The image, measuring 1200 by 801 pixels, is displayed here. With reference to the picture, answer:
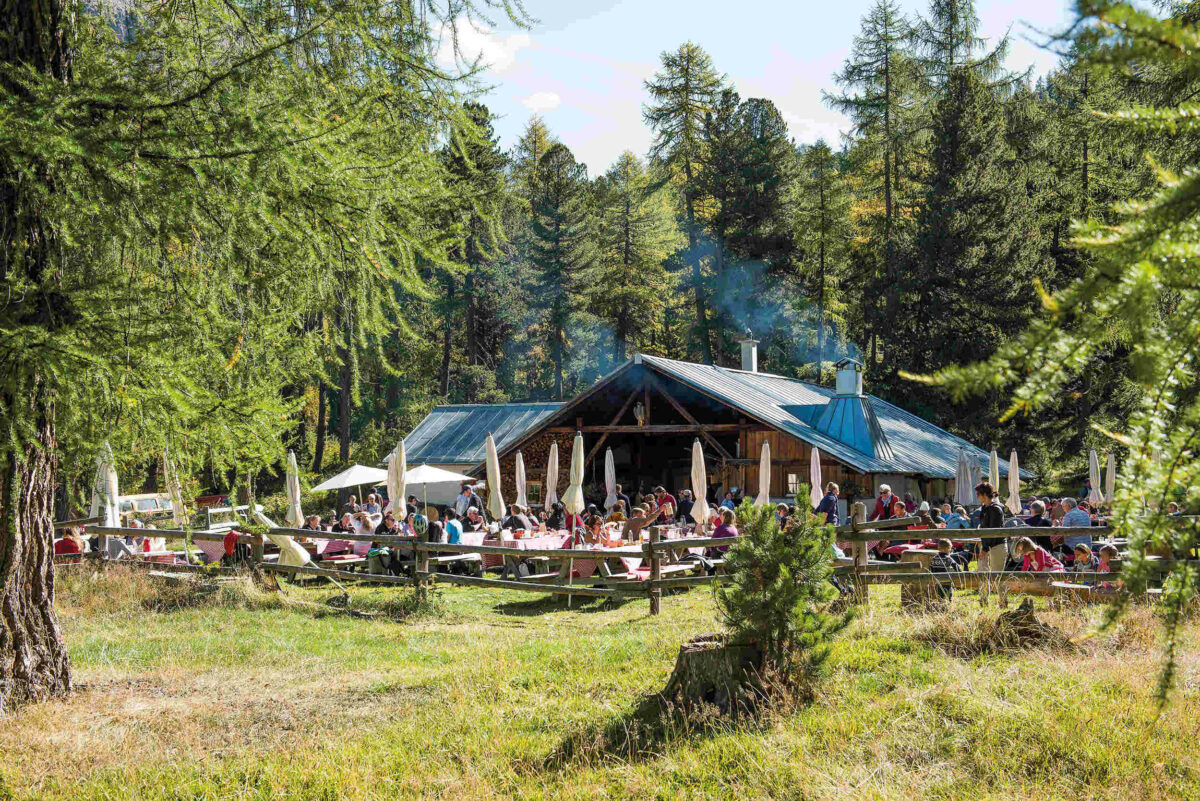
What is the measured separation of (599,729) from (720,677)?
0.91 meters

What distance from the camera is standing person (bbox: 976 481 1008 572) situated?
11.8m

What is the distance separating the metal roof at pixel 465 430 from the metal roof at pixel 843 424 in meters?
7.66

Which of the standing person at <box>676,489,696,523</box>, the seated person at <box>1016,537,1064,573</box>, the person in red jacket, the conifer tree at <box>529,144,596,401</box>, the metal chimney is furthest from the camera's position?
the conifer tree at <box>529,144,596,401</box>

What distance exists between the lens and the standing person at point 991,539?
1182 cm

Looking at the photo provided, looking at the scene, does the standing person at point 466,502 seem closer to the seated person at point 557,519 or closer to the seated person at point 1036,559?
the seated person at point 557,519

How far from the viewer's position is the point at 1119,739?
562cm

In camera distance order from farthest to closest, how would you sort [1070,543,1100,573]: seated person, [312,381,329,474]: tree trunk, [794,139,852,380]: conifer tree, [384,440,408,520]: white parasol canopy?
1. [312,381,329,474]: tree trunk
2. [794,139,852,380]: conifer tree
3. [384,440,408,520]: white parasol canopy
4. [1070,543,1100,573]: seated person

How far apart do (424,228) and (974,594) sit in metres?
7.04

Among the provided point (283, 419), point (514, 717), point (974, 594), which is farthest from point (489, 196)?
point (974, 594)

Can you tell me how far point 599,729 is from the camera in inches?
260

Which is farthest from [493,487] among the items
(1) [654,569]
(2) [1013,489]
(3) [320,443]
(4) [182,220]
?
(3) [320,443]

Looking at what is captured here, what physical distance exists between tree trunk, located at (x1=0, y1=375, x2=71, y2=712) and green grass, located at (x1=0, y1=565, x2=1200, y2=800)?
31 centimetres

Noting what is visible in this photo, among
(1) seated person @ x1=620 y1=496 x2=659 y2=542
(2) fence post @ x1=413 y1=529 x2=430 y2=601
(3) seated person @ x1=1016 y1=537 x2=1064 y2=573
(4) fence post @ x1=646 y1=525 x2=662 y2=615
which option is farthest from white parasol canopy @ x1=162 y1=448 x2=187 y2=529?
(1) seated person @ x1=620 y1=496 x2=659 y2=542

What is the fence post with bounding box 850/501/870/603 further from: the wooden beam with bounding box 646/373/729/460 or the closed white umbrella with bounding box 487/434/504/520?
the wooden beam with bounding box 646/373/729/460
